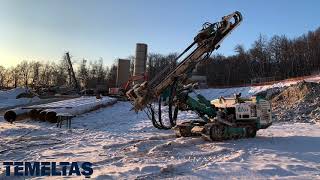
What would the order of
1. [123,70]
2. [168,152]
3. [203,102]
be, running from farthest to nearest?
[123,70]
[203,102]
[168,152]

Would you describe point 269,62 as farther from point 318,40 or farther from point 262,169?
point 262,169

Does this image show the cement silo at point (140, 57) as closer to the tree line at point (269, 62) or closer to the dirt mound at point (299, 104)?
the dirt mound at point (299, 104)

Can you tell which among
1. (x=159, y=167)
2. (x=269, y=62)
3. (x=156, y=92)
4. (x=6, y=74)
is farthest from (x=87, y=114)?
(x=6, y=74)

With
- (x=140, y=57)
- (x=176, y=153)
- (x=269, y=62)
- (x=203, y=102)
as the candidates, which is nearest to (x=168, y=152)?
(x=176, y=153)

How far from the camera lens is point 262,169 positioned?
10656 mm

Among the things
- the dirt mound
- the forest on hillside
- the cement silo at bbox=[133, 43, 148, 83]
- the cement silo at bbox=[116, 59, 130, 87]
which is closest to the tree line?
the forest on hillside

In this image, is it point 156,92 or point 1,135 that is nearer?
point 156,92

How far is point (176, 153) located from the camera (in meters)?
13.4

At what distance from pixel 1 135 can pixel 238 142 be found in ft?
34.7

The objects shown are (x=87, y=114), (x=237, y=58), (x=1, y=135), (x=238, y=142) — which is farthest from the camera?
(x=237, y=58)

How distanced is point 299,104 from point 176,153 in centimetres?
1682

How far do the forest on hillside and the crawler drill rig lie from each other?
62.3 m

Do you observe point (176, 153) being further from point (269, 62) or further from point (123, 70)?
point (269, 62)

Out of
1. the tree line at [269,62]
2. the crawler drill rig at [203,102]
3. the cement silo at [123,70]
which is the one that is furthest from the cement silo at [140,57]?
the tree line at [269,62]
